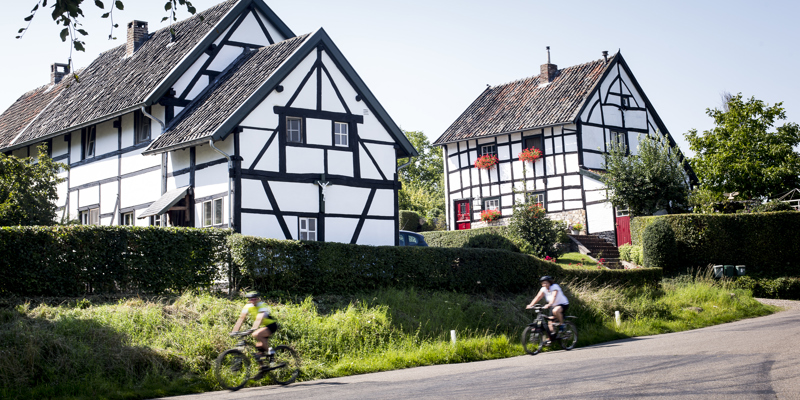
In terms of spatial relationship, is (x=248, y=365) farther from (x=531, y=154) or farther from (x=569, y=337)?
(x=531, y=154)

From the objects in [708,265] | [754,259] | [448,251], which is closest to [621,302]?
[448,251]

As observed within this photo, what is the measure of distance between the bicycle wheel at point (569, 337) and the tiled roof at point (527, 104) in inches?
758

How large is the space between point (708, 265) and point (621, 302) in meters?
7.99

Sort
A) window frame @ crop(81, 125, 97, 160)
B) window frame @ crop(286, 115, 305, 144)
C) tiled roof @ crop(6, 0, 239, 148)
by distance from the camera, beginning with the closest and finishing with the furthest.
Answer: window frame @ crop(286, 115, 305, 144) → tiled roof @ crop(6, 0, 239, 148) → window frame @ crop(81, 125, 97, 160)

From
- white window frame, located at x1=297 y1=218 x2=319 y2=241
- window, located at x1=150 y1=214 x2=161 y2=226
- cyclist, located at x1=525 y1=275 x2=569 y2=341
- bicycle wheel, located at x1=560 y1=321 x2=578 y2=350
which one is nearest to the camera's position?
cyclist, located at x1=525 y1=275 x2=569 y2=341

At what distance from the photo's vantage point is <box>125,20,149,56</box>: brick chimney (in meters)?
28.9

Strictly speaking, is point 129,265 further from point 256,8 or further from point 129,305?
point 256,8

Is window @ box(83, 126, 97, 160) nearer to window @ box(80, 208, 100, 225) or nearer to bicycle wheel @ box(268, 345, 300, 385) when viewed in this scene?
window @ box(80, 208, 100, 225)

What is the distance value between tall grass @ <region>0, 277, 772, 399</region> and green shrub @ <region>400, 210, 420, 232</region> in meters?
22.1

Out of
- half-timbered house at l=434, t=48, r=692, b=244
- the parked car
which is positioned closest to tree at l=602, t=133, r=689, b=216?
half-timbered house at l=434, t=48, r=692, b=244

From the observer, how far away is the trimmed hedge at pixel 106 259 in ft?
44.5

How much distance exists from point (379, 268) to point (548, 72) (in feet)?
76.0

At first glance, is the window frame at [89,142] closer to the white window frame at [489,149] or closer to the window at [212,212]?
the window at [212,212]

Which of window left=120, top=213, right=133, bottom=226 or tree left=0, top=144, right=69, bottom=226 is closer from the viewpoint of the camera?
tree left=0, top=144, right=69, bottom=226
